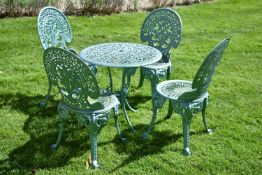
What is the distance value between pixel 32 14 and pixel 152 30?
4.27 metres

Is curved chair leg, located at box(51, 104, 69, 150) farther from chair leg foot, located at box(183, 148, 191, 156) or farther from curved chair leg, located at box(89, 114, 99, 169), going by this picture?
chair leg foot, located at box(183, 148, 191, 156)

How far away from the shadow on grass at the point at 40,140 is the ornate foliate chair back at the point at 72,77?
2.34 ft

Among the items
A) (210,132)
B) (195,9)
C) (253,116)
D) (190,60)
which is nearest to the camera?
(210,132)

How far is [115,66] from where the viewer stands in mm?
4695

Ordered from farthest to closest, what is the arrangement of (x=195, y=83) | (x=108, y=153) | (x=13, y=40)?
(x=13, y=40), (x=108, y=153), (x=195, y=83)

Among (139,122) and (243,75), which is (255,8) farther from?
(139,122)

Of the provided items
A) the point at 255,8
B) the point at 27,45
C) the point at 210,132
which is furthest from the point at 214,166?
the point at 255,8

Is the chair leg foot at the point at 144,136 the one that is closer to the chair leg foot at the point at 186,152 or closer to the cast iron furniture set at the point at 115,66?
the cast iron furniture set at the point at 115,66

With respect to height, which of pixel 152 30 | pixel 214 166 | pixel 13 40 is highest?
pixel 152 30

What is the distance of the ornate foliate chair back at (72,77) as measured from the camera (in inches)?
154

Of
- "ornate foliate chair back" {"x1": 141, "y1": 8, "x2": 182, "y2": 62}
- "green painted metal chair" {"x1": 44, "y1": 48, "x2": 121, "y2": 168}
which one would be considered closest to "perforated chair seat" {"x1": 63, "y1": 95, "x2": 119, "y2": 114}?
"green painted metal chair" {"x1": 44, "y1": 48, "x2": 121, "y2": 168}

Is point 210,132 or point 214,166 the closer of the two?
point 214,166

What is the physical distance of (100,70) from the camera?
708 centimetres

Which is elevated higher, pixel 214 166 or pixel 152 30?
pixel 152 30
